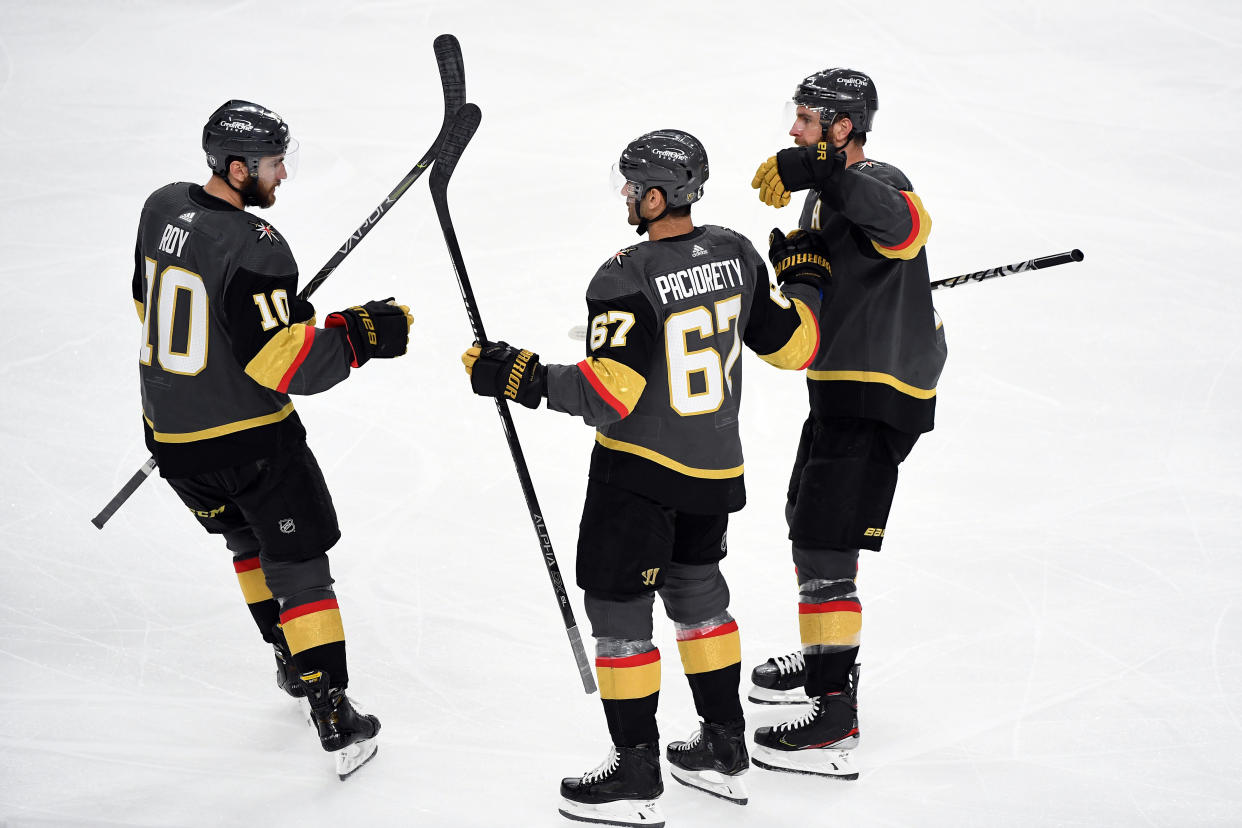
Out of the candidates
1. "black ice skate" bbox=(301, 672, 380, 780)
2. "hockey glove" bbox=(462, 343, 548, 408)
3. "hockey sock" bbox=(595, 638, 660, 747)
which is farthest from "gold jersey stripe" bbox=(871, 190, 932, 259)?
"black ice skate" bbox=(301, 672, 380, 780)

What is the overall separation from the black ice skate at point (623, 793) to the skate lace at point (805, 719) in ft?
1.35

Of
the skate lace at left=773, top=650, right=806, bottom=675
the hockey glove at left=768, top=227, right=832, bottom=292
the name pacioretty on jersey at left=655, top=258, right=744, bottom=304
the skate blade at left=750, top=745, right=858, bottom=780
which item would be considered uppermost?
the name pacioretty on jersey at left=655, top=258, right=744, bottom=304

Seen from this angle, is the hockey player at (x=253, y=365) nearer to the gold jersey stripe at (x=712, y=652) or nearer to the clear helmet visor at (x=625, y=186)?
the clear helmet visor at (x=625, y=186)

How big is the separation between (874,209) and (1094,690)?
1.54m

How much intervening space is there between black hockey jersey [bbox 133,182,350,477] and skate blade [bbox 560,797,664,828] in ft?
3.80

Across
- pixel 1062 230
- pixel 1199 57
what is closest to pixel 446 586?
pixel 1062 230

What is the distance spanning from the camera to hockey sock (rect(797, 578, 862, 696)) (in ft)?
10.0

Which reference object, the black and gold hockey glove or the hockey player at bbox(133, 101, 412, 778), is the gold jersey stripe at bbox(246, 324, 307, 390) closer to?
the hockey player at bbox(133, 101, 412, 778)

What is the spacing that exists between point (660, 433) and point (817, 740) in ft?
3.08

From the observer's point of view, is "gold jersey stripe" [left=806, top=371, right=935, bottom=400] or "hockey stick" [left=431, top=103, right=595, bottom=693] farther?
"gold jersey stripe" [left=806, top=371, right=935, bottom=400]

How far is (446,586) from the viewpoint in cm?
389

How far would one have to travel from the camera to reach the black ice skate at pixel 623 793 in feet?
9.14

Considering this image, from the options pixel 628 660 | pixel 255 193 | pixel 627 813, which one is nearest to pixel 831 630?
pixel 628 660

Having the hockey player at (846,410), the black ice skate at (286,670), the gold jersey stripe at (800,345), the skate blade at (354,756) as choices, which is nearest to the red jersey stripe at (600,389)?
the gold jersey stripe at (800,345)
